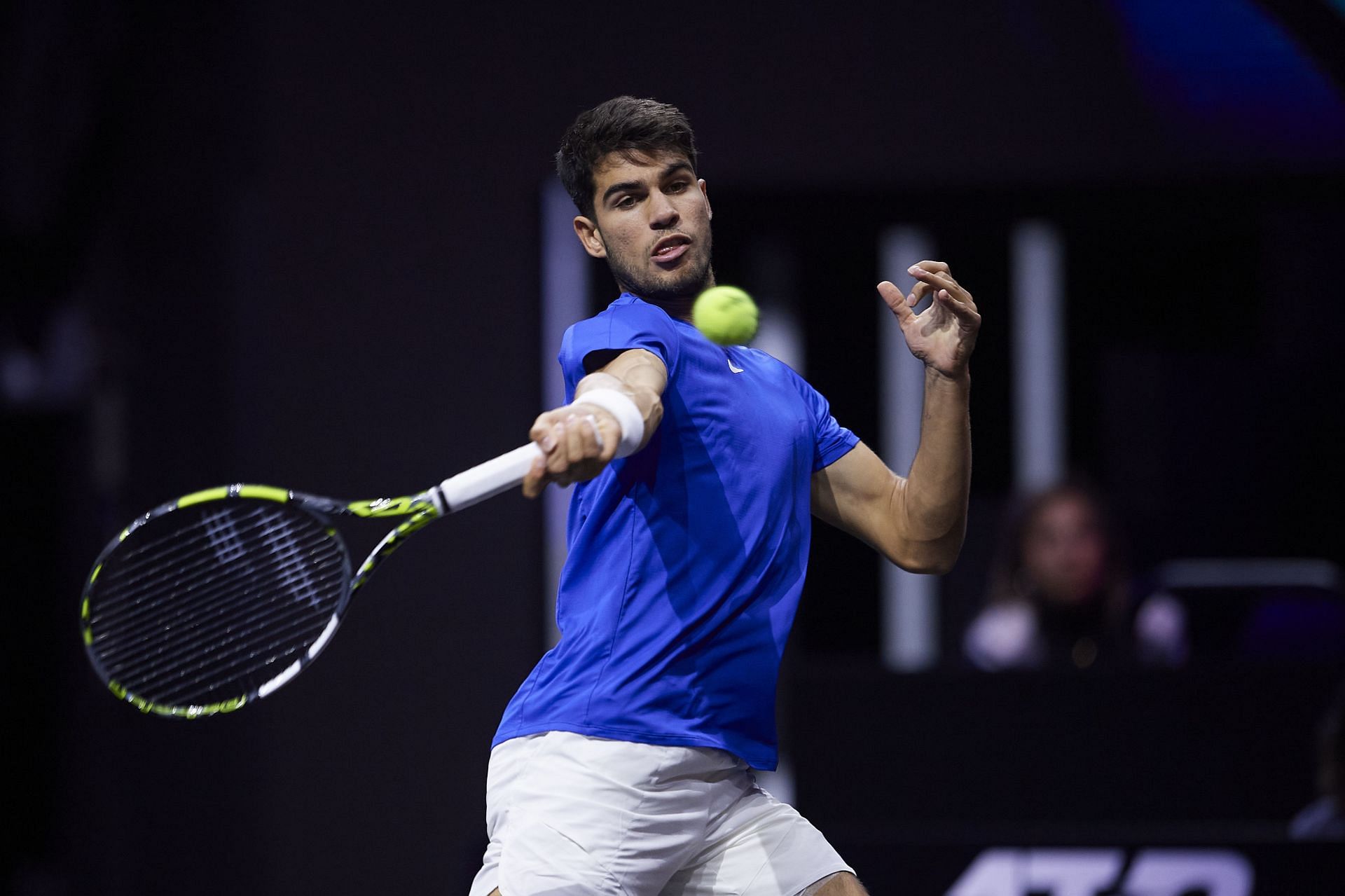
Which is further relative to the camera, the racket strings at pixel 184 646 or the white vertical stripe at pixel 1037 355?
the white vertical stripe at pixel 1037 355

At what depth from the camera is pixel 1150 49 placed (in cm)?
604

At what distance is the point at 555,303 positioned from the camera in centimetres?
614

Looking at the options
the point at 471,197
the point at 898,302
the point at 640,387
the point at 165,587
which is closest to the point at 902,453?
the point at 471,197

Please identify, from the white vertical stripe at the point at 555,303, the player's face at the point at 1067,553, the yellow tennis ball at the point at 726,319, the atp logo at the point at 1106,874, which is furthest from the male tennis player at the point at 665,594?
the white vertical stripe at the point at 555,303

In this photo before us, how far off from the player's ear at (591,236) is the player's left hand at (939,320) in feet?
1.60

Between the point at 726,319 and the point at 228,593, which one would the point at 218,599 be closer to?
the point at 228,593

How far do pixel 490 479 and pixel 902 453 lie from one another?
15.2 ft

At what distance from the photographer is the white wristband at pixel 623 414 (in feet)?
7.52

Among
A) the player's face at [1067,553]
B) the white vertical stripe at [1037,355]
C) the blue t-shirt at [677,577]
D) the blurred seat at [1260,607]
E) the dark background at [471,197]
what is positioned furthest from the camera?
the white vertical stripe at [1037,355]

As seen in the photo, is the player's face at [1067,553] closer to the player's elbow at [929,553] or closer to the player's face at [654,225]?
the player's elbow at [929,553]

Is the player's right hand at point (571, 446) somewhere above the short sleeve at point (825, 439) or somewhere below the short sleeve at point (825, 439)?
above

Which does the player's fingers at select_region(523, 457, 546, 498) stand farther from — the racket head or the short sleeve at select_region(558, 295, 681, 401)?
the racket head

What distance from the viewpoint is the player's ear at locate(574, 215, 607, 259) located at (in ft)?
9.12

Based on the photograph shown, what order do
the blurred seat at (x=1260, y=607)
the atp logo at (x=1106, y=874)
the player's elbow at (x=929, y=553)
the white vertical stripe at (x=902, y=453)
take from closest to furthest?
the player's elbow at (x=929, y=553)
the atp logo at (x=1106, y=874)
the blurred seat at (x=1260, y=607)
the white vertical stripe at (x=902, y=453)
